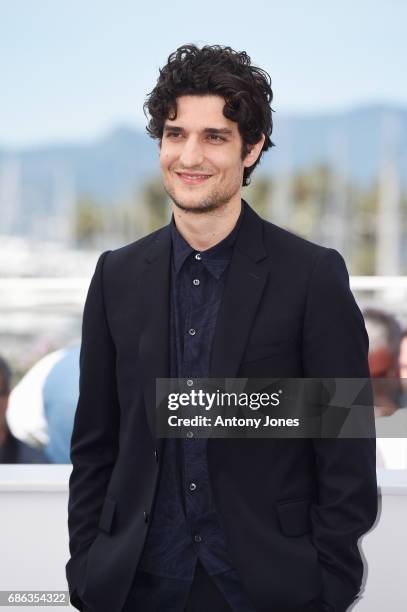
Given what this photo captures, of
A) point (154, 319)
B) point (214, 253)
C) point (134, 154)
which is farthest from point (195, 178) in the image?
point (134, 154)

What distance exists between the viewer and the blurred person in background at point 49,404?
366cm

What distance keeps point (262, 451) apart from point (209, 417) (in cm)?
12

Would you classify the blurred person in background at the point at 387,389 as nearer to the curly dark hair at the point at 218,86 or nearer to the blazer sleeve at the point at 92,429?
the blazer sleeve at the point at 92,429

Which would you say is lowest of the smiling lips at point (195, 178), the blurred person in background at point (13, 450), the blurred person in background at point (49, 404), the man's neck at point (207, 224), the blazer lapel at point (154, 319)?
the blurred person in background at point (13, 450)

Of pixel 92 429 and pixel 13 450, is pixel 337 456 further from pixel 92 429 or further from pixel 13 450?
pixel 13 450

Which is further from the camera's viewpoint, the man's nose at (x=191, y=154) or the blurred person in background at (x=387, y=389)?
the blurred person in background at (x=387, y=389)

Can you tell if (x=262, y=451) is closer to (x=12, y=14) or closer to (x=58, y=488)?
(x=58, y=488)

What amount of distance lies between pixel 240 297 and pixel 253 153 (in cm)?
31

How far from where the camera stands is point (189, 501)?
169 centimetres

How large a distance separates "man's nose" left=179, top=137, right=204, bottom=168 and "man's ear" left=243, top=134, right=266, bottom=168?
13cm

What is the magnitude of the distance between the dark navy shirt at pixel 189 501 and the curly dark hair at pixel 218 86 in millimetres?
293

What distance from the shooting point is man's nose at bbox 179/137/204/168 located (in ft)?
5.49

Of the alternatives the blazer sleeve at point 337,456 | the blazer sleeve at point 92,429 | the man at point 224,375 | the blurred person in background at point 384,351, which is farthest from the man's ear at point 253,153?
the blurred person in background at point 384,351

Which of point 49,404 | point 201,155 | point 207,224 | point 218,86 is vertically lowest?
point 49,404
